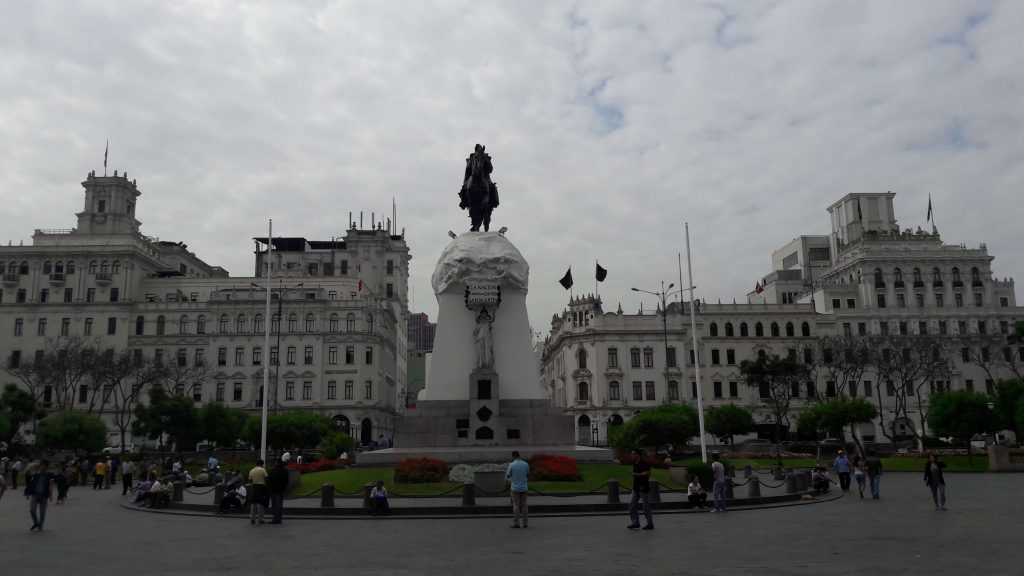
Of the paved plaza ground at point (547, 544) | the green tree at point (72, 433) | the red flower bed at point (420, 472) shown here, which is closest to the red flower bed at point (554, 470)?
the red flower bed at point (420, 472)

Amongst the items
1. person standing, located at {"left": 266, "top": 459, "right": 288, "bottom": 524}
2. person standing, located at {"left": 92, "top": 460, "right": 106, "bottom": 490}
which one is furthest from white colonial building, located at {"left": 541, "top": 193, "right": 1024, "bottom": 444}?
person standing, located at {"left": 266, "top": 459, "right": 288, "bottom": 524}

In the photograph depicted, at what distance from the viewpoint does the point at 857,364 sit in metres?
69.8

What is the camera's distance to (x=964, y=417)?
4756cm

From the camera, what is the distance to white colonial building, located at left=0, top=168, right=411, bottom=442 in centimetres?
7788

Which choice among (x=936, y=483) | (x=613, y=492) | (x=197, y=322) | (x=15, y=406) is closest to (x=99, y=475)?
(x=15, y=406)

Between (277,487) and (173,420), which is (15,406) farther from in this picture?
(277,487)

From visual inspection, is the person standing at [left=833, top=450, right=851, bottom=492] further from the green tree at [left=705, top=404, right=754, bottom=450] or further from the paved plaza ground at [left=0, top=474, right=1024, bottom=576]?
the green tree at [left=705, top=404, right=754, bottom=450]

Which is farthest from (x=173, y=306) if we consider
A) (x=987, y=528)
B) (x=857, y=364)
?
(x=987, y=528)

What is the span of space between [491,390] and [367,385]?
48880 mm

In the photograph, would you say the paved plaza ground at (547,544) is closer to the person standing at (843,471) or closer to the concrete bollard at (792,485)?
the concrete bollard at (792,485)

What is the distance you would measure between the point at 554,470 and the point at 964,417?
109ft

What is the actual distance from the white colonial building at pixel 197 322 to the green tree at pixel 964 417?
49.7 meters

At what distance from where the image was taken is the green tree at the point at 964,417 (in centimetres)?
4719

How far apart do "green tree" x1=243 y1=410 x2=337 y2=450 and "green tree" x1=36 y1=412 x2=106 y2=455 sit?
1020cm
